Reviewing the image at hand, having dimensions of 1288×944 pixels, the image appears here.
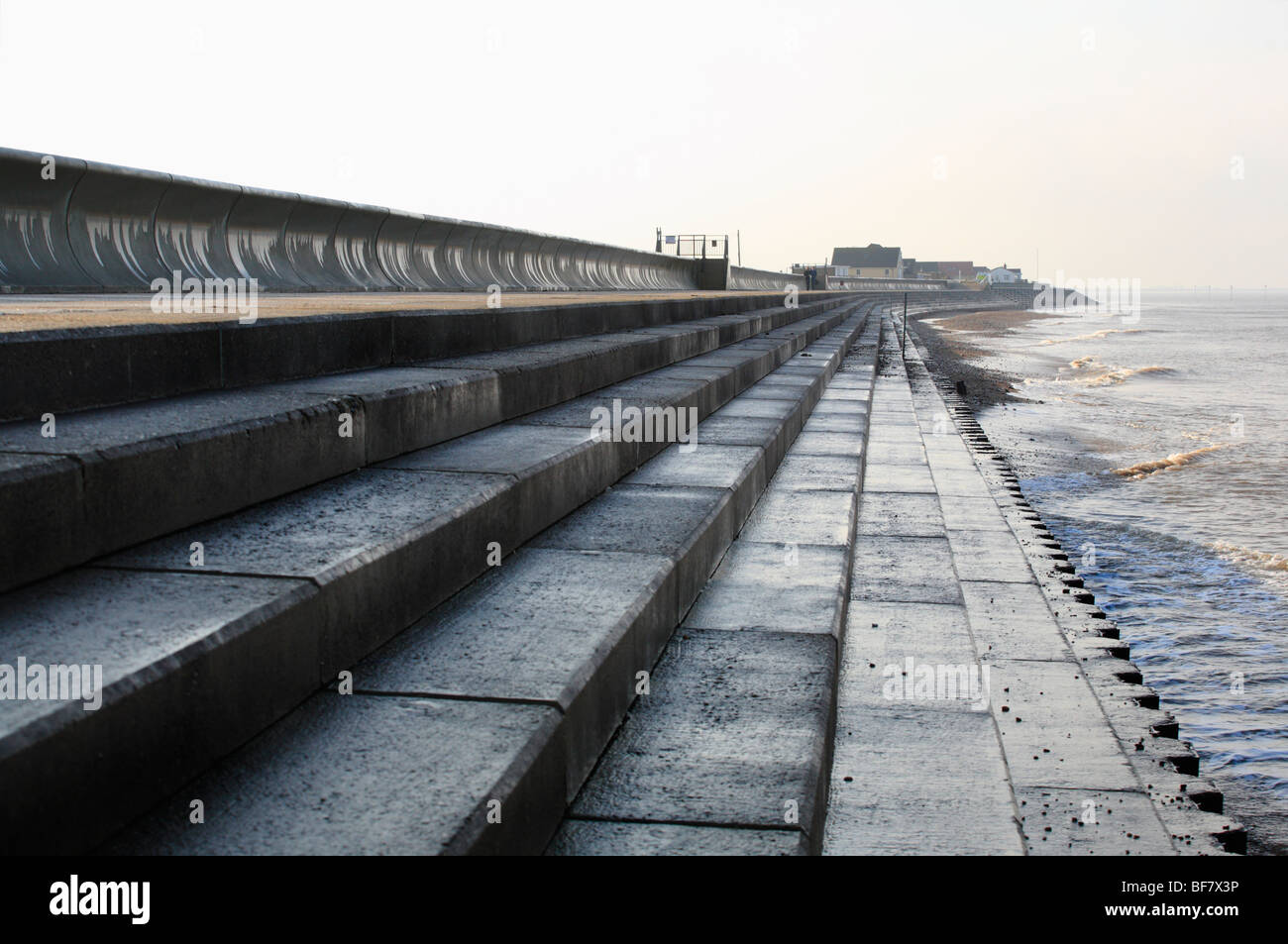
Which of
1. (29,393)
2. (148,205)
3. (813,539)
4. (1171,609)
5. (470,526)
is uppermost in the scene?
(148,205)

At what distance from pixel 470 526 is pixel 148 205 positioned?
5.90 m

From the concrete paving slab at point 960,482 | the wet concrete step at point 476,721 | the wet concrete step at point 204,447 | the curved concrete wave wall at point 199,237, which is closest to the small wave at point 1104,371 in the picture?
the curved concrete wave wall at point 199,237

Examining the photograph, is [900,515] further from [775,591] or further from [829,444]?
[775,591]

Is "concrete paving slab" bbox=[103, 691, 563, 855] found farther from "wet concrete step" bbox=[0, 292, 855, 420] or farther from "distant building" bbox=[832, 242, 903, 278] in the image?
"distant building" bbox=[832, 242, 903, 278]

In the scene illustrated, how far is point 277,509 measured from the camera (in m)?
3.16

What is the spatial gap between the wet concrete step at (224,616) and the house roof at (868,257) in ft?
628

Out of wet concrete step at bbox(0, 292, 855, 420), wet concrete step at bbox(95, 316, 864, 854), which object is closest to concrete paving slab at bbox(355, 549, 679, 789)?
wet concrete step at bbox(95, 316, 864, 854)

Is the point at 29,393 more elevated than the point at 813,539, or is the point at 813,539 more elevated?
the point at 29,393

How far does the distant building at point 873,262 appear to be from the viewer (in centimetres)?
18825

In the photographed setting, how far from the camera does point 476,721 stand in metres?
2.38

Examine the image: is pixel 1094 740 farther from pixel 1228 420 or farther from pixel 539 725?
pixel 1228 420
